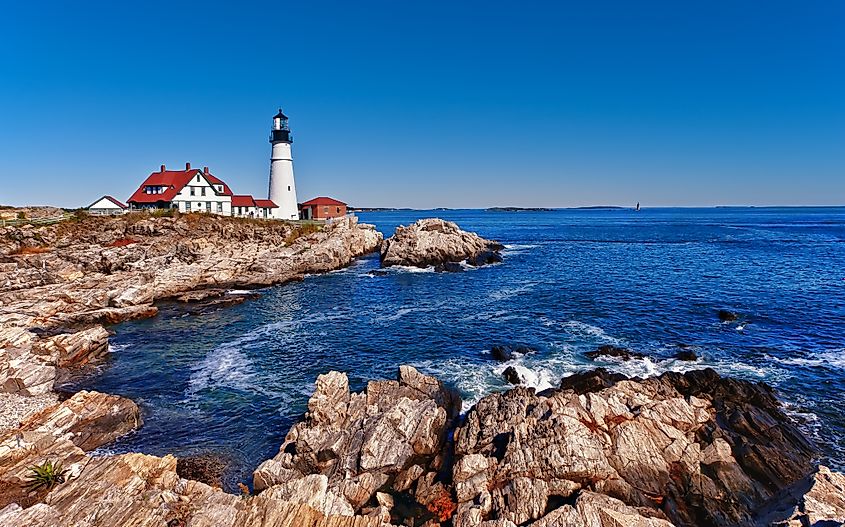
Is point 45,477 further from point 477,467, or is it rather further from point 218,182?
point 218,182

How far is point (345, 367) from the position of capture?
28.8 meters

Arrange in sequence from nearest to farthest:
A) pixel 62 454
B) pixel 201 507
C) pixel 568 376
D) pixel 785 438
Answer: pixel 201 507 < pixel 62 454 < pixel 785 438 < pixel 568 376

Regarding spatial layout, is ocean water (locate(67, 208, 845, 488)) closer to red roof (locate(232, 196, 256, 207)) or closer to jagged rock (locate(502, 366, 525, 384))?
jagged rock (locate(502, 366, 525, 384))

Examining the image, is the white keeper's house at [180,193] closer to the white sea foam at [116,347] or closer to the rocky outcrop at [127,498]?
the white sea foam at [116,347]

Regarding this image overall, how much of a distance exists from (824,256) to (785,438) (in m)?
73.0

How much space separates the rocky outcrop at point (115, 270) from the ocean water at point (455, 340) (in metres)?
2.68

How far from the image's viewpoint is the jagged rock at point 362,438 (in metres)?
16.7

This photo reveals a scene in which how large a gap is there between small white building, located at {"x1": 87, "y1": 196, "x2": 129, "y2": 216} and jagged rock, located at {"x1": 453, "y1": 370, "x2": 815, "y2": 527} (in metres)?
72.7

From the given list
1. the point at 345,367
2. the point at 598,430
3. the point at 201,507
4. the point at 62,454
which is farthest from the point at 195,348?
the point at 598,430

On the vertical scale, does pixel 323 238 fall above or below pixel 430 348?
above

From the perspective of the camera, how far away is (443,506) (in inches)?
608

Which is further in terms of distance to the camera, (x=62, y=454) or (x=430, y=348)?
(x=430, y=348)

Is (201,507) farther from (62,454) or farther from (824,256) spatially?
(824,256)

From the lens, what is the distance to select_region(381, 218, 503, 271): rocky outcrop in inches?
2712
